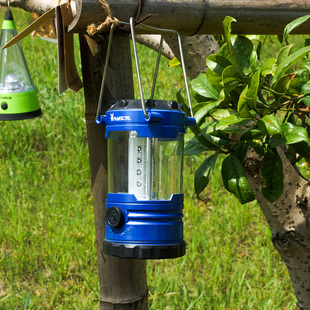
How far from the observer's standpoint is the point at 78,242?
4.09 meters

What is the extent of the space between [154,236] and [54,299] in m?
2.47

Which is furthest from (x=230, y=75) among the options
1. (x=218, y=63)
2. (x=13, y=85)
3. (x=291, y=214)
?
(x=13, y=85)

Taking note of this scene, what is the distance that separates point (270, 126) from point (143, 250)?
51cm

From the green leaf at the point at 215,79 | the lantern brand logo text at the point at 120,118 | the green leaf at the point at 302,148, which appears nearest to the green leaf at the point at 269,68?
the green leaf at the point at 215,79

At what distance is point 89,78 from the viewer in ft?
5.75

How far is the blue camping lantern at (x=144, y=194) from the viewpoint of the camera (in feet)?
4.69

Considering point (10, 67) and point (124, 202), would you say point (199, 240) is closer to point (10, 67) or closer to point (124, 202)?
point (10, 67)

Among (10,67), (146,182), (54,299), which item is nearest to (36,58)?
(54,299)

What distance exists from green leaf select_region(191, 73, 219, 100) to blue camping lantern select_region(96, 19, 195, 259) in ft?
0.85

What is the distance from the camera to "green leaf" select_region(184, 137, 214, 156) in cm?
176

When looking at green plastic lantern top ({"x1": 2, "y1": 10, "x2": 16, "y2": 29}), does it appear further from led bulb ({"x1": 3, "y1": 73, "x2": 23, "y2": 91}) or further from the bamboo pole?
the bamboo pole

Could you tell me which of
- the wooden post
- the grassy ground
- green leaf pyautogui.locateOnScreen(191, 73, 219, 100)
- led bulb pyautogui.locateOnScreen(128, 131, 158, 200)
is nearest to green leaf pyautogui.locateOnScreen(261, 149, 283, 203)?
green leaf pyautogui.locateOnScreen(191, 73, 219, 100)

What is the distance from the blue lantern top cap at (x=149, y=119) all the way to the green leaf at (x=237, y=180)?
257 mm

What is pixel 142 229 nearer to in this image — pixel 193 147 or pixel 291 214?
pixel 193 147
